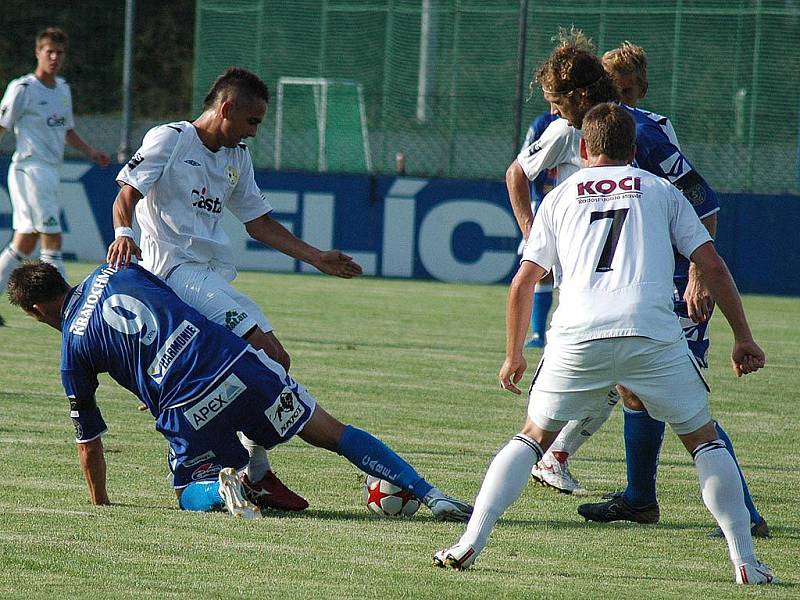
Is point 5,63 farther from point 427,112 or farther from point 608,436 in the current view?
point 608,436

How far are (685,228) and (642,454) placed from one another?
1397 millimetres

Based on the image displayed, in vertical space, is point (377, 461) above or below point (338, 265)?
below

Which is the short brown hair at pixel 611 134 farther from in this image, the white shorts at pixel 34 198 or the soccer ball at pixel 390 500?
the white shorts at pixel 34 198

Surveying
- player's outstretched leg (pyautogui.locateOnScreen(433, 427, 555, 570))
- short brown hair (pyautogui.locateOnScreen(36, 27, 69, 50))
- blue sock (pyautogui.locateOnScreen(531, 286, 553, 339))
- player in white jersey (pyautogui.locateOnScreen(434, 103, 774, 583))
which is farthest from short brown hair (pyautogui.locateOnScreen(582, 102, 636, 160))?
short brown hair (pyautogui.locateOnScreen(36, 27, 69, 50))

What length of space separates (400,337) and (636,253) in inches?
302

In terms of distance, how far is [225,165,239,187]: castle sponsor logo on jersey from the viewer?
260 inches

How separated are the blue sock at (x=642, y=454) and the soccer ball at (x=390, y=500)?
863mm

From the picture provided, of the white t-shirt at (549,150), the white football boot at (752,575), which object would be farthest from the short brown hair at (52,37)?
the white football boot at (752,575)

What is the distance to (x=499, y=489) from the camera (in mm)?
4566

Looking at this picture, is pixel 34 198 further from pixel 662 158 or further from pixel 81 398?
pixel 662 158

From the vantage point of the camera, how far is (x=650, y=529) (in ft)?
18.3

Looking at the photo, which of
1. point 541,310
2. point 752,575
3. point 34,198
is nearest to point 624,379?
point 752,575

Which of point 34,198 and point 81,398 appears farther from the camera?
point 34,198

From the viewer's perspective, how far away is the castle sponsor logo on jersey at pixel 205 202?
648 centimetres
